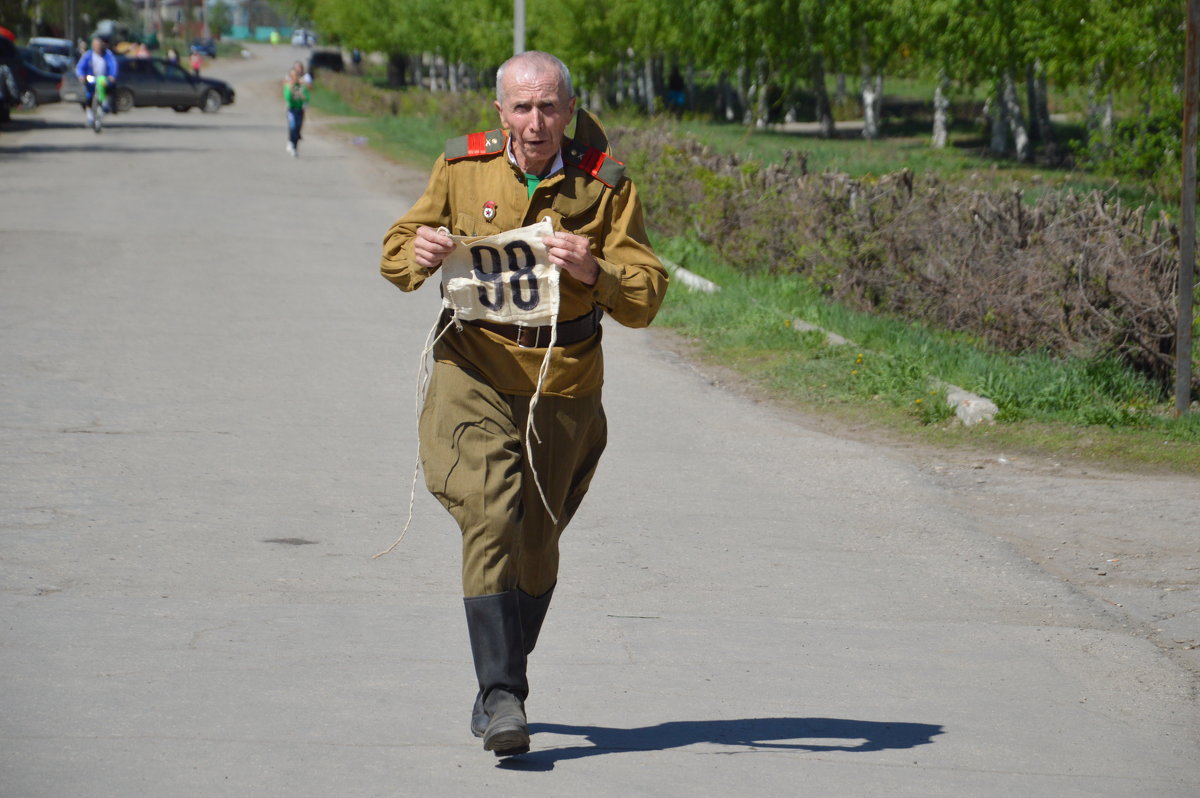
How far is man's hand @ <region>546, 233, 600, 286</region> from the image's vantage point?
408cm

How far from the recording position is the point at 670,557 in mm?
6766

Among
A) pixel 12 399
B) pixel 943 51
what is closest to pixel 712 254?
pixel 12 399

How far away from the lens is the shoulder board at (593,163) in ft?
14.3

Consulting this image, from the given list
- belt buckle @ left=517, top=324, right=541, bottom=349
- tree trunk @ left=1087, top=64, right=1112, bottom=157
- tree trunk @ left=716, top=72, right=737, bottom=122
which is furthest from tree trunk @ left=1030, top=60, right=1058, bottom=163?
belt buckle @ left=517, top=324, right=541, bottom=349

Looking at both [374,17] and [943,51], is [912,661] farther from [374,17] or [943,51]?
[374,17]

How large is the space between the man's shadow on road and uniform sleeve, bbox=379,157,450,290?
4.66 feet

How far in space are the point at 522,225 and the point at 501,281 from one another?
0.18 meters

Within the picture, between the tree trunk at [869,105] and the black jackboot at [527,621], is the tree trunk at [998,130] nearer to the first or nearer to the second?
the tree trunk at [869,105]

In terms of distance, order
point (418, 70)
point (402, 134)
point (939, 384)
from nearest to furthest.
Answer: point (939, 384) < point (402, 134) < point (418, 70)

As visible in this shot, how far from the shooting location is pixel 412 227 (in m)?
4.40

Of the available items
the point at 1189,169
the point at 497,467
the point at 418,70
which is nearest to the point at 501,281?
the point at 497,467

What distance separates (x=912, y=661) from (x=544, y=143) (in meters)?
2.41

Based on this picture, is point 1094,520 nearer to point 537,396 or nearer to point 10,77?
point 537,396

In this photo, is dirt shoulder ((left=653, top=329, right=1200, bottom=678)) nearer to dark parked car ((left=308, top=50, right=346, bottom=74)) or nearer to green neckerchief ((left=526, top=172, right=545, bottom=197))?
Result: green neckerchief ((left=526, top=172, right=545, bottom=197))
